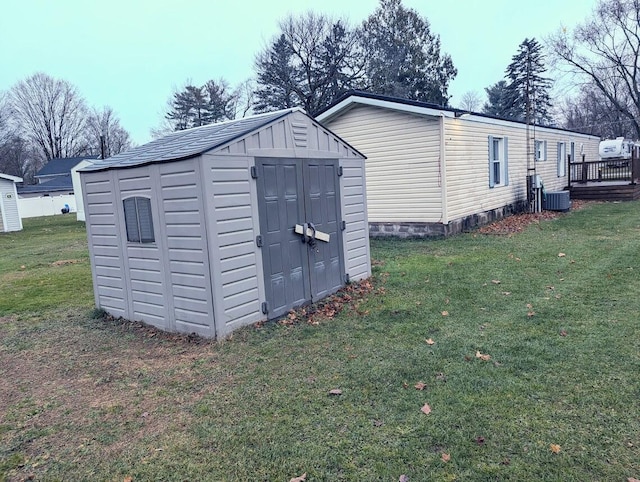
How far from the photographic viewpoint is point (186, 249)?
15.6ft

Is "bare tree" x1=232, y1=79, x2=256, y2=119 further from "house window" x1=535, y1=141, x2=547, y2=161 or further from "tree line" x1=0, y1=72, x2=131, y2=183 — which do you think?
"house window" x1=535, y1=141, x2=547, y2=161

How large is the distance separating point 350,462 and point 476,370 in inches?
61.1

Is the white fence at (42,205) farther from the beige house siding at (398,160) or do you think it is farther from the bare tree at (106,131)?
the beige house siding at (398,160)

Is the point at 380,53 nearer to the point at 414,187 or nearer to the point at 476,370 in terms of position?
the point at 414,187

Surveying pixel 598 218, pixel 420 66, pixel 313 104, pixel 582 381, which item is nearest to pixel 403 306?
pixel 582 381

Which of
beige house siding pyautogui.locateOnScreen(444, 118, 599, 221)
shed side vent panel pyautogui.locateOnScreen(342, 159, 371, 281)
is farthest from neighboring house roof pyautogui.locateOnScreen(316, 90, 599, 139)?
shed side vent panel pyautogui.locateOnScreen(342, 159, 371, 281)

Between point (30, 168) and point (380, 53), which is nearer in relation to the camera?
point (380, 53)

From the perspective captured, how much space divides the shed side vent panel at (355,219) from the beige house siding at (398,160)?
174 inches

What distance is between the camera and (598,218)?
1262 cm

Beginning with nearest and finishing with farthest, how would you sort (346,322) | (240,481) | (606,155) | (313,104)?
(240,481), (346,322), (606,155), (313,104)

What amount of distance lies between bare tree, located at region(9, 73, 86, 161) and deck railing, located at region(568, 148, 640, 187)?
161ft

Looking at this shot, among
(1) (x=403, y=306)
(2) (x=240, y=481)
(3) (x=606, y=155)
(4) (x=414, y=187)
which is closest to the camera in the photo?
(2) (x=240, y=481)

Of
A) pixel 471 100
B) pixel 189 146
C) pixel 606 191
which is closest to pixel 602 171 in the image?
pixel 606 191

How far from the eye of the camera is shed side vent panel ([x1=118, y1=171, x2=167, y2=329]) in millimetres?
5066
